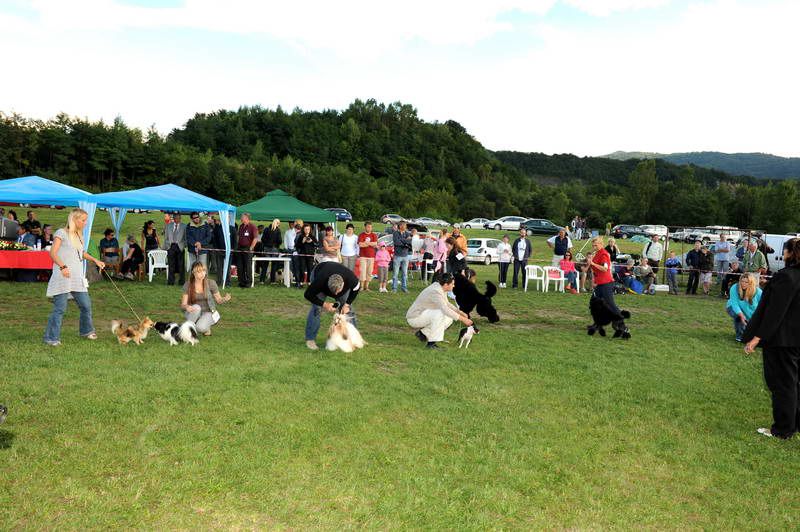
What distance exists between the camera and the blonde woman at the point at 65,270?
7.39 metres

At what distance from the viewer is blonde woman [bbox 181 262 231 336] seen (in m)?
8.52

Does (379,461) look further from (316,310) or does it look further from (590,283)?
(590,283)

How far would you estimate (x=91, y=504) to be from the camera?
3645 mm

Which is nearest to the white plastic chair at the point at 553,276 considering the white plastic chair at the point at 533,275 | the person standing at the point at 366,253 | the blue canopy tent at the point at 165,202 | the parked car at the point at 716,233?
the white plastic chair at the point at 533,275

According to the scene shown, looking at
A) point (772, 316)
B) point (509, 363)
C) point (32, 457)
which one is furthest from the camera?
point (509, 363)

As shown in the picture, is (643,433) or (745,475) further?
(643,433)

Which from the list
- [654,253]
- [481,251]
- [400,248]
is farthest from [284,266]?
[481,251]

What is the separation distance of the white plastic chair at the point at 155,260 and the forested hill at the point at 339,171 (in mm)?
43409

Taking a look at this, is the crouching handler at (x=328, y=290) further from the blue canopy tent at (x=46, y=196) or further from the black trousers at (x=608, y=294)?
the blue canopy tent at (x=46, y=196)

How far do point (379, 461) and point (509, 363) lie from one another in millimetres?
3696

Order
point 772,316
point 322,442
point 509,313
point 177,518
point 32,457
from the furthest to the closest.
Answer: point 509,313, point 772,316, point 322,442, point 32,457, point 177,518

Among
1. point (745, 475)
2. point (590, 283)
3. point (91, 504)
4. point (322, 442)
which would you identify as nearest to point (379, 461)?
point (322, 442)

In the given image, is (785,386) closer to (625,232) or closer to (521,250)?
(521,250)

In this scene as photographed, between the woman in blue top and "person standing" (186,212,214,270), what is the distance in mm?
11356
